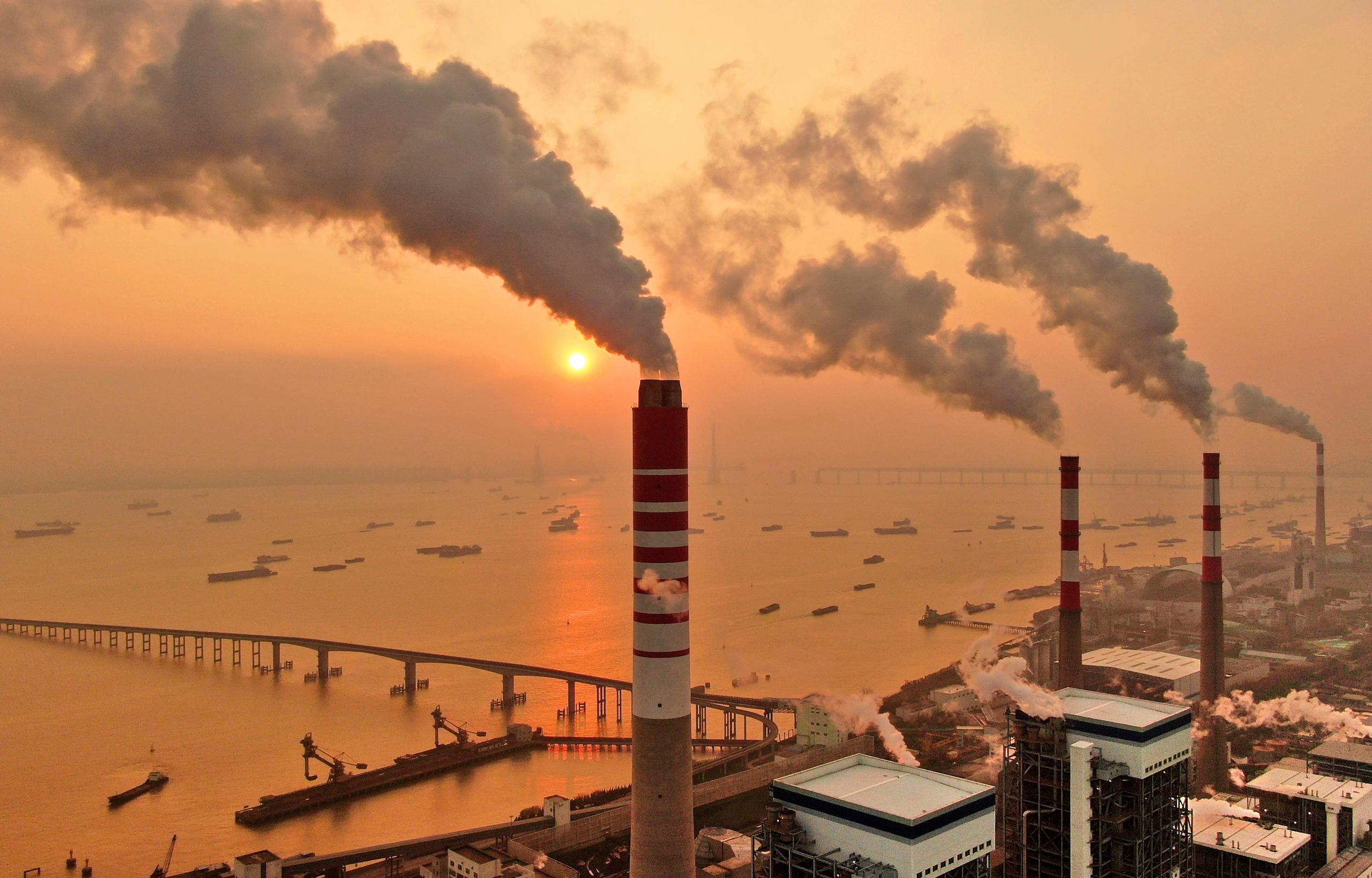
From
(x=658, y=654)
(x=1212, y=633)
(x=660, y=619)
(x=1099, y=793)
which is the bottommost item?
(x=1099, y=793)

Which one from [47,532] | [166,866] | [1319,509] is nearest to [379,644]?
[166,866]

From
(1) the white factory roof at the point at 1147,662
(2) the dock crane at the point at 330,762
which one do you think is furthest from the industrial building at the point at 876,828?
(1) the white factory roof at the point at 1147,662

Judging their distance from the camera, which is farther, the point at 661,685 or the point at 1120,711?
the point at 1120,711

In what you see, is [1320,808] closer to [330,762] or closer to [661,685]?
[661,685]

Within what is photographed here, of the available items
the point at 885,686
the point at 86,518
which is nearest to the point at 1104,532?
the point at 885,686

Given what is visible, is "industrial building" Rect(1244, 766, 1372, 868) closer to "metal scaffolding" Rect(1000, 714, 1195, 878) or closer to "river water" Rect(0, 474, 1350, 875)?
"metal scaffolding" Rect(1000, 714, 1195, 878)

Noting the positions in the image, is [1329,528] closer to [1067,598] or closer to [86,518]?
[1067,598]
